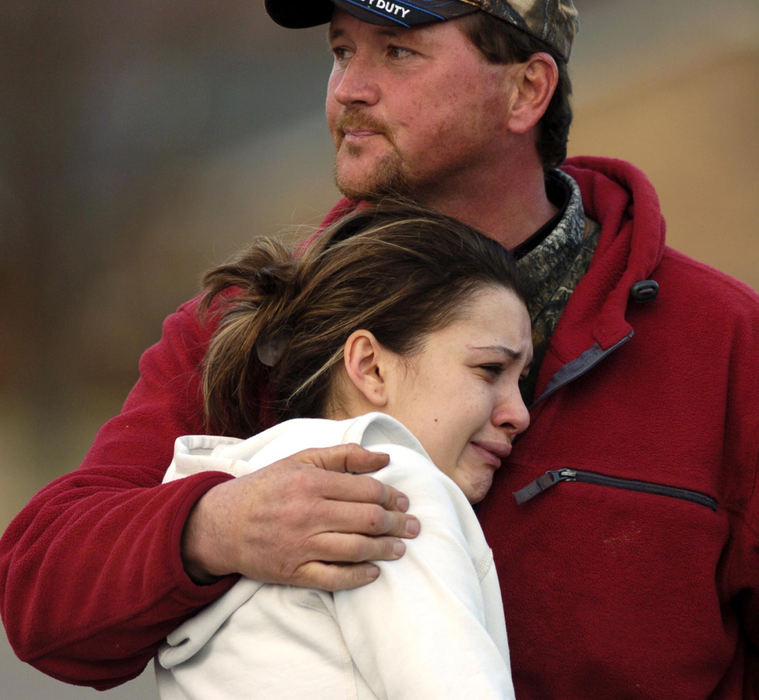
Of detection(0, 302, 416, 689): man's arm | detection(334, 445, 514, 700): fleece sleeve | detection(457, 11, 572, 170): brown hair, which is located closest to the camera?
detection(334, 445, 514, 700): fleece sleeve

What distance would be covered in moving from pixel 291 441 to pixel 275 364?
0.34 meters

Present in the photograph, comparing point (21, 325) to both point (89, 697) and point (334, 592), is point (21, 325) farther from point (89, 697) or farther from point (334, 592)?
point (334, 592)

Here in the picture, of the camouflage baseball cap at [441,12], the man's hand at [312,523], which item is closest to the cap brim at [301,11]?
the camouflage baseball cap at [441,12]

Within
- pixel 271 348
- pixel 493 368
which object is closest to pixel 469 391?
pixel 493 368

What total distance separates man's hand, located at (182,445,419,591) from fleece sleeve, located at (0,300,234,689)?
0.07 meters

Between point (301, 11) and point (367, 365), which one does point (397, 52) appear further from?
point (367, 365)

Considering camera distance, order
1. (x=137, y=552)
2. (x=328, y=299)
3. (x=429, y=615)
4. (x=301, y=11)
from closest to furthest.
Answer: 1. (x=429, y=615)
2. (x=137, y=552)
3. (x=328, y=299)
4. (x=301, y=11)

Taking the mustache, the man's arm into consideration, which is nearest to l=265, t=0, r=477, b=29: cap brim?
the mustache

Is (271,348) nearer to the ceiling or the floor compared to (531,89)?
nearer to the floor

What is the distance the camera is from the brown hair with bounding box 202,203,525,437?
1784 millimetres

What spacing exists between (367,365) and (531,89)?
0.85 m

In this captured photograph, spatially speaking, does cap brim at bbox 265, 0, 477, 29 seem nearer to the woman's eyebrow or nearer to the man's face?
the man's face

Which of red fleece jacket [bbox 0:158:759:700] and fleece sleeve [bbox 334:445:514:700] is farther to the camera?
red fleece jacket [bbox 0:158:759:700]

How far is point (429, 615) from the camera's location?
Result: 1.32 m
